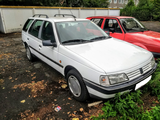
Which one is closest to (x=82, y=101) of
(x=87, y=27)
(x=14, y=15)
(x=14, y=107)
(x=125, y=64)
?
(x=125, y=64)

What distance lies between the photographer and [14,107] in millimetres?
2738

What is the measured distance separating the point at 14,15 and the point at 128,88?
505 inches

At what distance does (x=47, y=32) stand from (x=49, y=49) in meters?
0.53

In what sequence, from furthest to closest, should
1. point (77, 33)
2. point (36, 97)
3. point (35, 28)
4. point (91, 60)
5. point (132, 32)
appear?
1. point (132, 32)
2. point (35, 28)
3. point (77, 33)
4. point (36, 97)
5. point (91, 60)

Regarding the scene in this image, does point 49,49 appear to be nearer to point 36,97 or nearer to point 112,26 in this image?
point 36,97

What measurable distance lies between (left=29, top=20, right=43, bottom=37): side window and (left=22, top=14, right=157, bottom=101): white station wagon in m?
0.26

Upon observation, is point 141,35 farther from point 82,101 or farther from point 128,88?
point 82,101

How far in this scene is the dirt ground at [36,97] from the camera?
8.33 feet

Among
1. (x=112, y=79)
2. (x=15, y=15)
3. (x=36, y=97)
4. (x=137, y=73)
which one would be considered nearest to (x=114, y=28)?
(x=137, y=73)

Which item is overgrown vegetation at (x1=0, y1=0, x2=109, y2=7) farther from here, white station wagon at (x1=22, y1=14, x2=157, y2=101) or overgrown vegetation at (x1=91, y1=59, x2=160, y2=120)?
overgrown vegetation at (x1=91, y1=59, x2=160, y2=120)

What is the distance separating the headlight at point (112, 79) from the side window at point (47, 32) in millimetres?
1703

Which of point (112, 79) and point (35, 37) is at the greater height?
point (35, 37)

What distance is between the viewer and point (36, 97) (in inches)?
120

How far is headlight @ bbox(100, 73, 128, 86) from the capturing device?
218 cm
